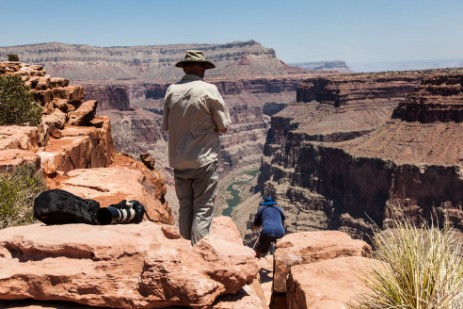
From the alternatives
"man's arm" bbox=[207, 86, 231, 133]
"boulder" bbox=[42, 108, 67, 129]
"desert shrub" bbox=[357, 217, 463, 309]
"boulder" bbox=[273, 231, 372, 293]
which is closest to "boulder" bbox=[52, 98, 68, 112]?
"boulder" bbox=[42, 108, 67, 129]

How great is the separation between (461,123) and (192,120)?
89561mm

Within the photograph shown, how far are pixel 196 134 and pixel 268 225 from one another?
366 centimetres

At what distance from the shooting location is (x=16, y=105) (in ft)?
48.4

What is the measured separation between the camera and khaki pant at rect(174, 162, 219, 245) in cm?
617

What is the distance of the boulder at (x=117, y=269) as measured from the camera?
13.2 feet

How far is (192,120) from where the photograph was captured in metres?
6.01

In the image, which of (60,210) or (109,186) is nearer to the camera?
(60,210)

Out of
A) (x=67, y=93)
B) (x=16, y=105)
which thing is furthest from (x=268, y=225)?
(x=67, y=93)

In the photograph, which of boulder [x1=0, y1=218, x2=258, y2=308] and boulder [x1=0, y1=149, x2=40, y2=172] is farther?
boulder [x1=0, y1=149, x2=40, y2=172]

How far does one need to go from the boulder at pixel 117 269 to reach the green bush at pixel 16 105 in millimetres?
10304

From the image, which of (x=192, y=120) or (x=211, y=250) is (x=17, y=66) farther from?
(x=211, y=250)

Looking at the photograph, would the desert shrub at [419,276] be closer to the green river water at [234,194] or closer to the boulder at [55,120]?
the boulder at [55,120]

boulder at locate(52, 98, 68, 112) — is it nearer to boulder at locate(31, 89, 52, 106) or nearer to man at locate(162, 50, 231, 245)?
boulder at locate(31, 89, 52, 106)

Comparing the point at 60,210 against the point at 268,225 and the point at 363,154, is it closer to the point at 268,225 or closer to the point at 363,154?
the point at 268,225
